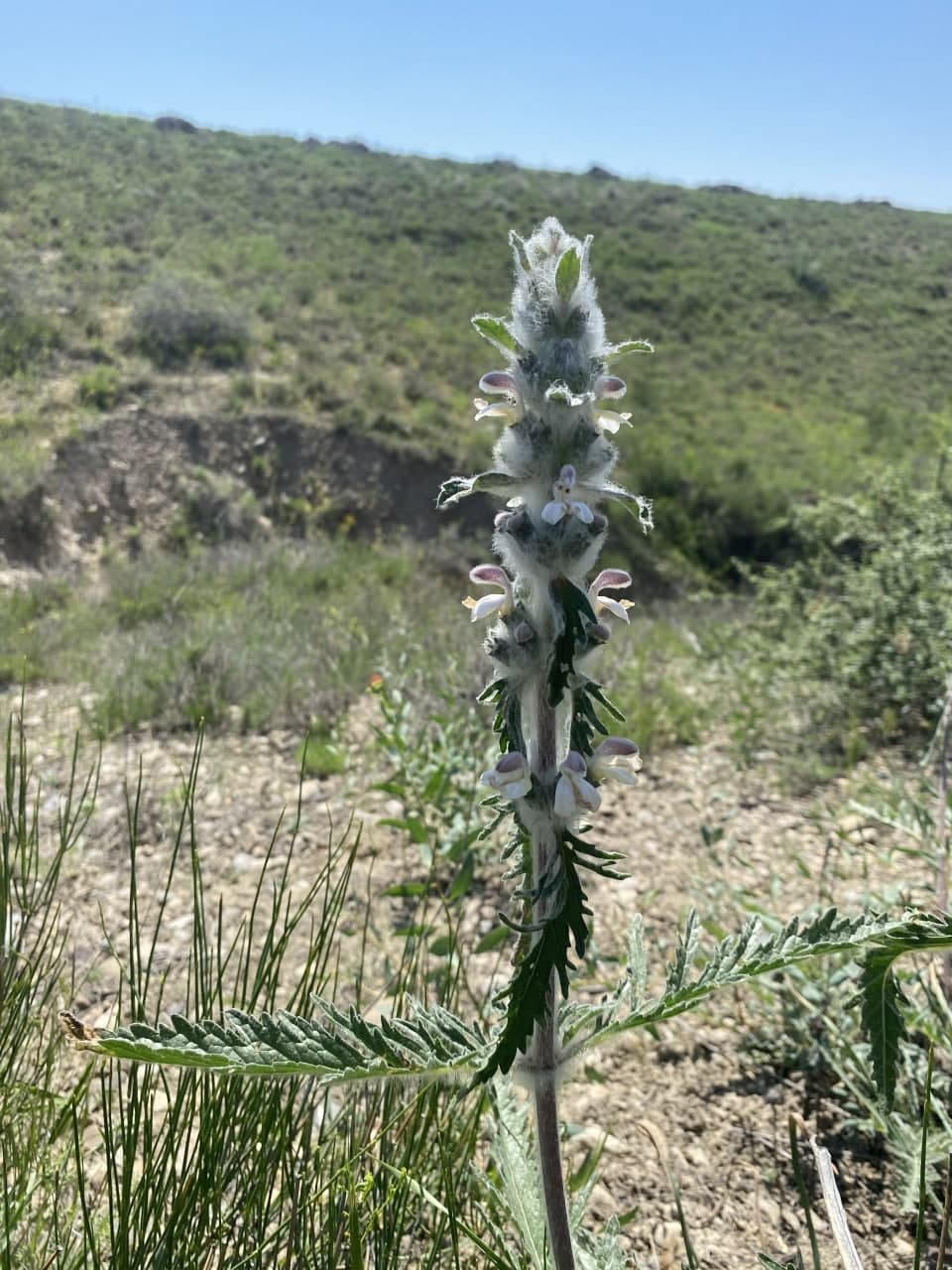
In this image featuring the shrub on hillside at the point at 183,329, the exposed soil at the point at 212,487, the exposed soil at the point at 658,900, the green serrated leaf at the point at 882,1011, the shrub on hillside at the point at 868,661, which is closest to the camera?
the green serrated leaf at the point at 882,1011

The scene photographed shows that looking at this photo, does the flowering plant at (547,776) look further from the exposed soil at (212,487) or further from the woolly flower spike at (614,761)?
the exposed soil at (212,487)

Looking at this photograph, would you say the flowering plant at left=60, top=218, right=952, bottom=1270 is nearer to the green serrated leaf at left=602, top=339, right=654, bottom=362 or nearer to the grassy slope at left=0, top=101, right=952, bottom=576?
the green serrated leaf at left=602, top=339, right=654, bottom=362

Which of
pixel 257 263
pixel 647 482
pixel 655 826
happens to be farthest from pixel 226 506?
pixel 257 263

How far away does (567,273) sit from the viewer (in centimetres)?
102

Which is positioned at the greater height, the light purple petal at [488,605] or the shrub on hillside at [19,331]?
the light purple petal at [488,605]

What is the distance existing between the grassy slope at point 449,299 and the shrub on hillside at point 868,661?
6477 mm

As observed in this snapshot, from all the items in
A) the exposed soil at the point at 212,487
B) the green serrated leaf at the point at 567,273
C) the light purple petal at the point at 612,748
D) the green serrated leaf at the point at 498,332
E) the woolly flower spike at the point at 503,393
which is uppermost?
the green serrated leaf at the point at 567,273

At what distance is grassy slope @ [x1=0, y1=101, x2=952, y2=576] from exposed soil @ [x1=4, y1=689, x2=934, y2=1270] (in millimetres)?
7560

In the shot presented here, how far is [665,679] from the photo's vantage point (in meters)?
5.82

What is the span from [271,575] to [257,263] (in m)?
12.7

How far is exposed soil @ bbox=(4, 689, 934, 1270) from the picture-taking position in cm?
193

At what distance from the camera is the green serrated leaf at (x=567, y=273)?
40.0 inches

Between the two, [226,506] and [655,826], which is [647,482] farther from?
[655,826]

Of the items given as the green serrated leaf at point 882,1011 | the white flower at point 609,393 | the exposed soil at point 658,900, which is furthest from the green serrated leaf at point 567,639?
the exposed soil at point 658,900
